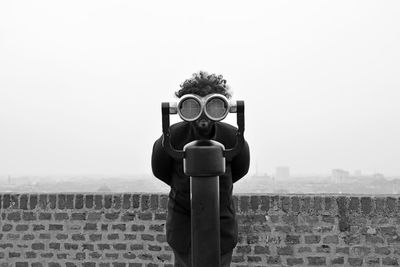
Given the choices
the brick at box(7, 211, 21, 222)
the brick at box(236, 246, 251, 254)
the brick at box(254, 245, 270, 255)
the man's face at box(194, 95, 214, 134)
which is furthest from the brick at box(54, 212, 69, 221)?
the man's face at box(194, 95, 214, 134)

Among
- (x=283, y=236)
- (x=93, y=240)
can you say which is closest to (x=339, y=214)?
(x=283, y=236)

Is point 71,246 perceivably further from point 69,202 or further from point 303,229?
point 303,229

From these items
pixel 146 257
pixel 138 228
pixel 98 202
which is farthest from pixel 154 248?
pixel 98 202

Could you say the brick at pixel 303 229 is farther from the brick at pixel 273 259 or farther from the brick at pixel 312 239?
the brick at pixel 273 259

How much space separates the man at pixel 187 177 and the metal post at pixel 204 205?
42cm

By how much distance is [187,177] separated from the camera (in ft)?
6.68

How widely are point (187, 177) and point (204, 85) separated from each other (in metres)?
0.42

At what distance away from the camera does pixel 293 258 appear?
3846mm

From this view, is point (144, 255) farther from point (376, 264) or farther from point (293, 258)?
point (376, 264)

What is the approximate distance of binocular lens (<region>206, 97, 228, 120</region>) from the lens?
1.57m

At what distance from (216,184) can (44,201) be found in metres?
3.05

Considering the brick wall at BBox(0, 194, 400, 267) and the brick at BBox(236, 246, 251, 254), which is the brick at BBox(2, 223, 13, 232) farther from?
the brick at BBox(236, 246, 251, 254)

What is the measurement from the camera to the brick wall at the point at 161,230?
379cm

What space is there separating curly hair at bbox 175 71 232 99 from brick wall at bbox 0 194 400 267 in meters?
2.14
